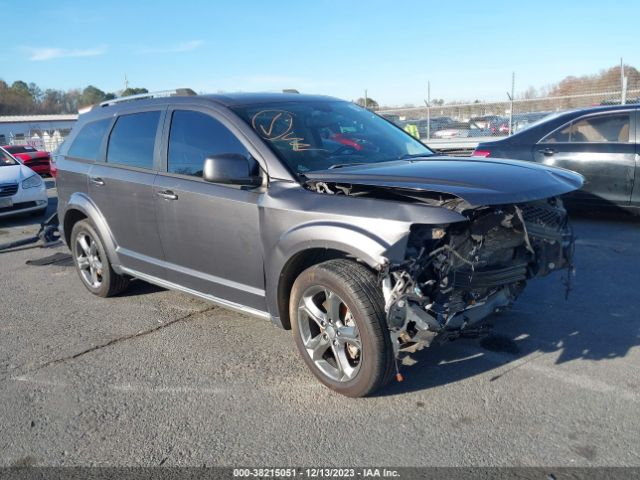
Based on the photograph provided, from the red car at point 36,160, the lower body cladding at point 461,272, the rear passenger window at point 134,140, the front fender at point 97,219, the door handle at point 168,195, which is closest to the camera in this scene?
the lower body cladding at point 461,272

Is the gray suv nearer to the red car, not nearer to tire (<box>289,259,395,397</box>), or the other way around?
tire (<box>289,259,395,397</box>)

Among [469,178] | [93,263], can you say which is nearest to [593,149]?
[469,178]

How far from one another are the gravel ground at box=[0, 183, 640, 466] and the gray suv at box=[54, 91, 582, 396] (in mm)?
319

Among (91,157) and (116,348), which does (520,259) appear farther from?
(91,157)

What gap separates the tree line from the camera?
290 ft

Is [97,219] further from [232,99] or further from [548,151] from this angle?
[548,151]

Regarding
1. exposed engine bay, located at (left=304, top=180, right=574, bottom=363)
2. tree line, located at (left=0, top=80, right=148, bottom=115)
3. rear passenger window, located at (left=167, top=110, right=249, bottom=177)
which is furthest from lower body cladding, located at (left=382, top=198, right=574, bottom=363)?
tree line, located at (left=0, top=80, right=148, bottom=115)

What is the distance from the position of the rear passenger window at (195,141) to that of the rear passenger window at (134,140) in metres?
0.29

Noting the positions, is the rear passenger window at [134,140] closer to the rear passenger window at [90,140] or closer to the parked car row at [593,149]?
the rear passenger window at [90,140]

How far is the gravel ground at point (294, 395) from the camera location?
9.65ft

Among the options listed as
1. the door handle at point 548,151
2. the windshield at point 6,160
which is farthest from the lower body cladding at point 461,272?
the windshield at point 6,160

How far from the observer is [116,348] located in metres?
4.41

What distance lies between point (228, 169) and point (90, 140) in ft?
8.79

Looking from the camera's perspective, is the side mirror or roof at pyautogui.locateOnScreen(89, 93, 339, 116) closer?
the side mirror
